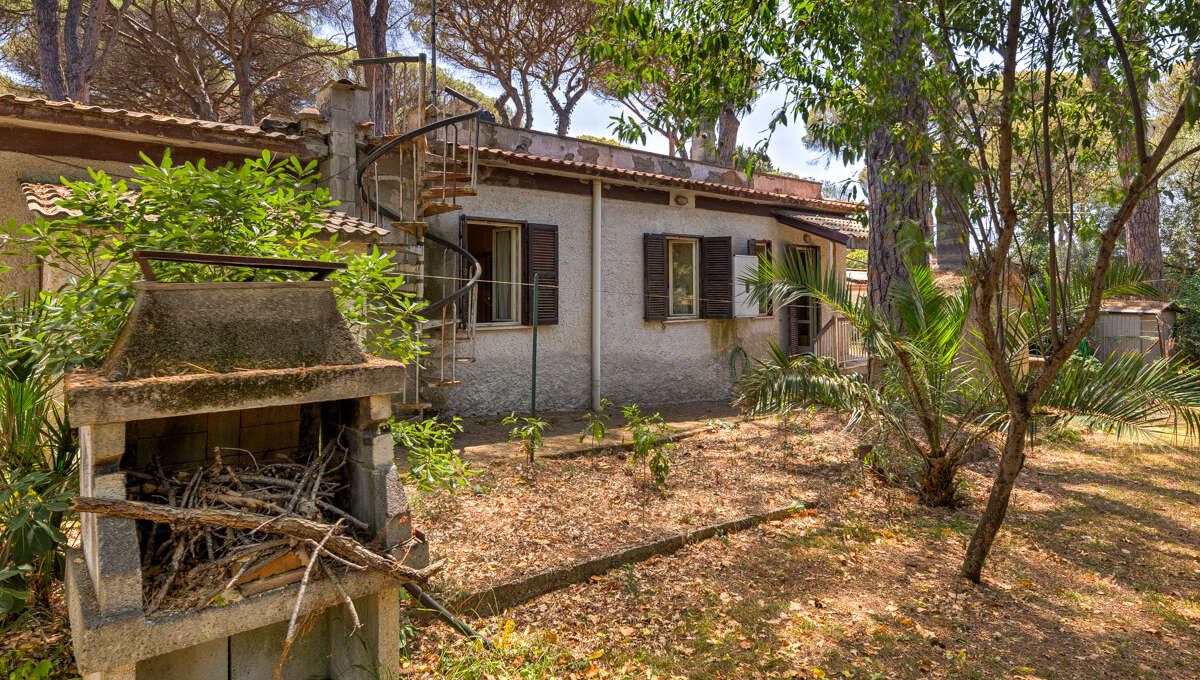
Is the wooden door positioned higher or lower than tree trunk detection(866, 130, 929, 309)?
lower

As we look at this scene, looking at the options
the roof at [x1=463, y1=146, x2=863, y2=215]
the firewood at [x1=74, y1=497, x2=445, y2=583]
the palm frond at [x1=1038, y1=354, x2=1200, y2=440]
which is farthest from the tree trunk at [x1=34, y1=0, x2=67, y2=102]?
the palm frond at [x1=1038, y1=354, x2=1200, y2=440]

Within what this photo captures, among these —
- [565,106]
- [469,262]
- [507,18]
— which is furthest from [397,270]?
[565,106]

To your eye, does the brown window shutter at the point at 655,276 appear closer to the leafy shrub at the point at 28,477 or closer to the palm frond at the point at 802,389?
the palm frond at the point at 802,389

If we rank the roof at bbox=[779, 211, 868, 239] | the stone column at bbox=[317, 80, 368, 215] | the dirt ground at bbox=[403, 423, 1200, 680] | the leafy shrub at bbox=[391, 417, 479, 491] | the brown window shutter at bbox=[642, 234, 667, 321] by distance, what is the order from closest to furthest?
the dirt ground at bbox=[403, 423, 1200, 680] < the leafy shrub at bbox=[391, 417, 479, 491] < the stone column at bbox=[317, 80, 368, 215] < the brown window shutter at bbox=[642, 234, 667, 321] < the roof at bbox=[779, 211, 868, 239]

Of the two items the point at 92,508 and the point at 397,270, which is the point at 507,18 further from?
the point at 92,508

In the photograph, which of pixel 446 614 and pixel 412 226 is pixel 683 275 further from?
pixel 446 614

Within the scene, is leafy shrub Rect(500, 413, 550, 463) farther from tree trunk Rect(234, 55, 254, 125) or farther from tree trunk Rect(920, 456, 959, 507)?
tree trunk Rect(234, 55, 254, 125)

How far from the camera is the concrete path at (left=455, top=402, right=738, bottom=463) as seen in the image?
6.73 metres

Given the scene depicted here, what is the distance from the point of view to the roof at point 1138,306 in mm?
12547

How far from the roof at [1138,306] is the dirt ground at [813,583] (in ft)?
25.6

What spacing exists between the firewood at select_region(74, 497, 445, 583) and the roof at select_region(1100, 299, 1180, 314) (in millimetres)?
14566

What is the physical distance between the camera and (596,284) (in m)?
9.68

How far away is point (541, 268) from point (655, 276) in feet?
6.83

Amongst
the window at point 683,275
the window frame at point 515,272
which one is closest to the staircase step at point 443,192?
the window frame at point 515,272
